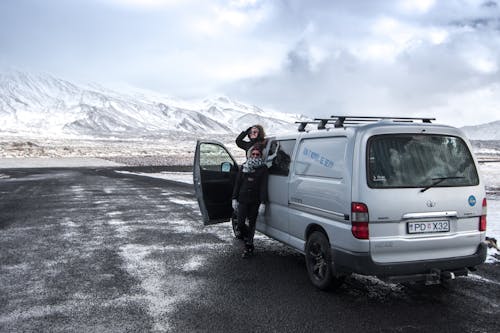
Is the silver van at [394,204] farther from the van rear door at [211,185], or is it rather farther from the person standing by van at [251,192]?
the van rear door at [211,185]

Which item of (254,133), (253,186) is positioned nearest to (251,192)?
(253,186)

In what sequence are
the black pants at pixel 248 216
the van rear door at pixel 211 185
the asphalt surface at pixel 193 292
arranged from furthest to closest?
1. the van rear door at pixel 211 185
2. the black pants at pixel 248 216
3. the asphalt surface at pixel 193 292

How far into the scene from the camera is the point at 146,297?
528 centimetres

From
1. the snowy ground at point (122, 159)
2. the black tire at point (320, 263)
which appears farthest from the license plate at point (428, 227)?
the snowy ground at point (122, 159)

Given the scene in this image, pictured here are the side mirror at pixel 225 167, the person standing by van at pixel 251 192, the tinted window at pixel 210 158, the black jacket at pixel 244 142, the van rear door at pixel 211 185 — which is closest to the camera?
the person standing by van at pixel 251 192

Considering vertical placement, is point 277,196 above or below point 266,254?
above

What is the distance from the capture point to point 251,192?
677 centimetres

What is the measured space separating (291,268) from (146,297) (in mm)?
2118

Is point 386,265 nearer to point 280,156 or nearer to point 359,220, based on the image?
point 359,220

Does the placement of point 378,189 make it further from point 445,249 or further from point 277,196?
point 277,196

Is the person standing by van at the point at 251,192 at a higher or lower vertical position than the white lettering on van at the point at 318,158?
lower

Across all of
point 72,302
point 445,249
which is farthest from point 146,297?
point 445,249

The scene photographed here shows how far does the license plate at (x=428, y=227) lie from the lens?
4.79 m

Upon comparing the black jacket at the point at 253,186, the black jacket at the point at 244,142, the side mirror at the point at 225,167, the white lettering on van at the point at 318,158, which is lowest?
the black jacket at the point at 253,186
